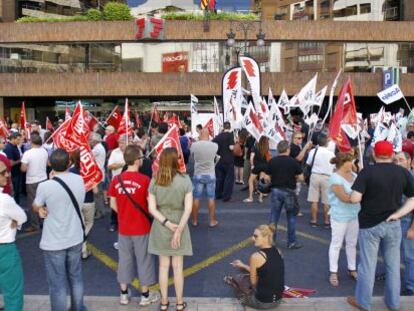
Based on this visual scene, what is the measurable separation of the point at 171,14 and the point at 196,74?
4.14 meters

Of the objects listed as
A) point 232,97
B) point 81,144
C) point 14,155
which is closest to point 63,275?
point 81,144

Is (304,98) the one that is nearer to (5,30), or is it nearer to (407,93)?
(407,93)

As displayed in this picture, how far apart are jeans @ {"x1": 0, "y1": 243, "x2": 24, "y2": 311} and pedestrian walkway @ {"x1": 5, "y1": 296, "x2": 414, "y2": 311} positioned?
52 centimetres

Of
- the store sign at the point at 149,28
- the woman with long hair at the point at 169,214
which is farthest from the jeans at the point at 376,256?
the store sign at the point at 149,28

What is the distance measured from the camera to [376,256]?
192 inches

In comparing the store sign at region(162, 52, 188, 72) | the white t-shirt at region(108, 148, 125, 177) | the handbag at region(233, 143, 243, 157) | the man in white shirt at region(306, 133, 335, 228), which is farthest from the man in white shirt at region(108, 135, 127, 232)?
the store sign at region(162, 52, 188, 72)

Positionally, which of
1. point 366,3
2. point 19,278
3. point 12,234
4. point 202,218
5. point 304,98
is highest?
point 366,3

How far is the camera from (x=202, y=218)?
369 inches

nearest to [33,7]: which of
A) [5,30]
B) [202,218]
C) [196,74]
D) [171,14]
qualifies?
[5,30]

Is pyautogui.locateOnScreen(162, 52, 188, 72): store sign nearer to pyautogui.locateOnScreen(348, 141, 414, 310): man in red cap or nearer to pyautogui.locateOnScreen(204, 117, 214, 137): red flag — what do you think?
pyautogui.locateOnScreen(204, 117, 214, 137): red flag

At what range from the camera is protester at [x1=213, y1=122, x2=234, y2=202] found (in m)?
10.8

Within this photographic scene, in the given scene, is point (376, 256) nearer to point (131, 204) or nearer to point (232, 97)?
point (131, 204)

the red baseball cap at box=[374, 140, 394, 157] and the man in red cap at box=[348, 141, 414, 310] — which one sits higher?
the red baseball cap at box=[374, 140, 394, 157]

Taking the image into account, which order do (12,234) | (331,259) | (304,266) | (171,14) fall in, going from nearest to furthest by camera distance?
(12,234) < (331,259) < (304,266) < (171,14)
